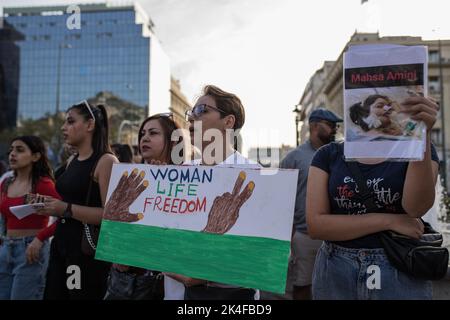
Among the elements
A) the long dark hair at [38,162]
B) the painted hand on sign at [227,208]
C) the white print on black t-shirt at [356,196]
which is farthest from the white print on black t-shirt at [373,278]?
the long dark hair at [38,162]

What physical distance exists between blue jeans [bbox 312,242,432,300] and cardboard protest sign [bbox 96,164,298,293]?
0.23 meters

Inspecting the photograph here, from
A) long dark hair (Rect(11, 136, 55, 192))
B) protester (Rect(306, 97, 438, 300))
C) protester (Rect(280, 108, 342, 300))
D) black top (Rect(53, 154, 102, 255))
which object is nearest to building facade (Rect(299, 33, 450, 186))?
protester (Rect(280, 108, 342, 300))

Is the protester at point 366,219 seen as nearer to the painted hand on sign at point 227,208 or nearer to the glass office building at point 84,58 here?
the painted hand on sign at point 227,208

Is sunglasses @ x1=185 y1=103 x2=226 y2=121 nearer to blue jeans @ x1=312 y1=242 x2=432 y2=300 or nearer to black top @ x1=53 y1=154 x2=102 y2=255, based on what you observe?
black top @ x1=53 y1=154 x2=102 y2=255

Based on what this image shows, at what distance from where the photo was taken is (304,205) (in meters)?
4.01

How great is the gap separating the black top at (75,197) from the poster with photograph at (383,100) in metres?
1.88

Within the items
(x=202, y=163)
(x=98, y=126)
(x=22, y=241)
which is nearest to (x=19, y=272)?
(x=22, y=241)

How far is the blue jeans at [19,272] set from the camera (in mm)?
3215

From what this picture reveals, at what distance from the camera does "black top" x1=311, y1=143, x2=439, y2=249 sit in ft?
5.73

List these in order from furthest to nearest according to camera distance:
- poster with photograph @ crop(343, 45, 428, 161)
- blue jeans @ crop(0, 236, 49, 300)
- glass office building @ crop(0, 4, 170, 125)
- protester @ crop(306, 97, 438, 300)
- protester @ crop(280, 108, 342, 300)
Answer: glass office building @ crop(0, 4, 170, 125) → protester @ crop(280, 108, 342, 300) → blue jeans @ crop(0, 236, 49, 300) → protester @ crop(306, 97, 438, 300) → poster with photograph @ crop(343, 45, 428, 161)

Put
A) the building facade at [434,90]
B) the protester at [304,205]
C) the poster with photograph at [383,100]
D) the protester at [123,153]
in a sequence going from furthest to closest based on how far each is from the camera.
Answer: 1. the building facade at [434,90]
2. the protester at [123,153]
3. the protester at [304,205]
4. the poster with photograph at [383,100]

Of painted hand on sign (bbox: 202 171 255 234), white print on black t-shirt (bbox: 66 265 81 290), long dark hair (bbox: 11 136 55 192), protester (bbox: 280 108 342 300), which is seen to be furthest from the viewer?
protester (bbox: 280 108 342 300)

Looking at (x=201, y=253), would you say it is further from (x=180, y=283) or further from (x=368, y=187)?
(x=368, y=187)
